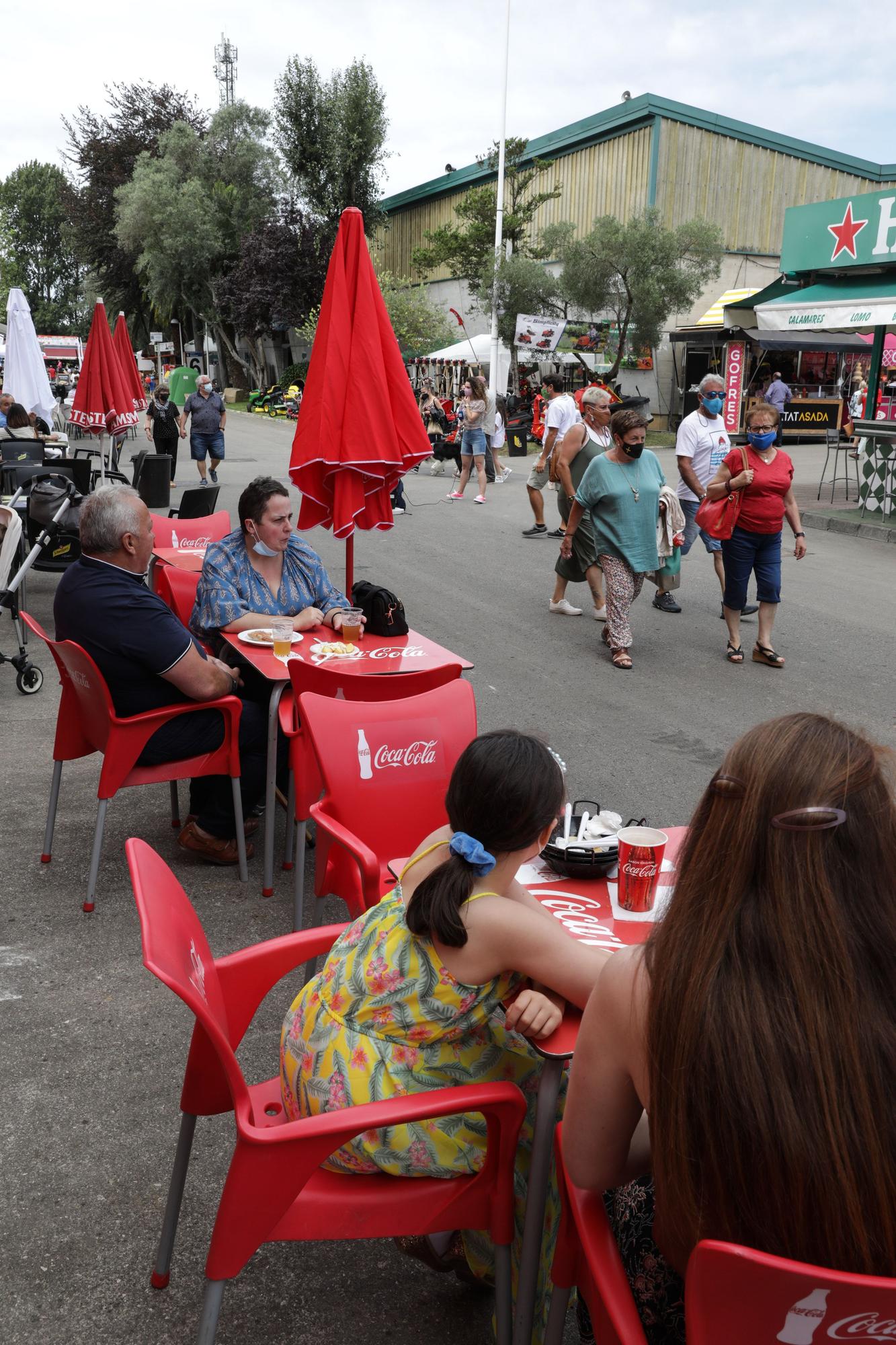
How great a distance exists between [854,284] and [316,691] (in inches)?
554

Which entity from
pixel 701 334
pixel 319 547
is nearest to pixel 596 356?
pixel 701 334

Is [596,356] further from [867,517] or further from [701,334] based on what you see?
[867,517]

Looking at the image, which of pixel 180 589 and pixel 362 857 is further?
pixel 180 589

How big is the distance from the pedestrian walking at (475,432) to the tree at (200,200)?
3035 centimetres

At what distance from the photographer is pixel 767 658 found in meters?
7.53

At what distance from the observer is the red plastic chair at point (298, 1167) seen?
1.76 metres

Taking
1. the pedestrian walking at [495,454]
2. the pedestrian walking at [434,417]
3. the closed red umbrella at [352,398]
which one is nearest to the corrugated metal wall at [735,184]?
the pedestrian walking at [434,417]

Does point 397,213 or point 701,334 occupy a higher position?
point 397,213

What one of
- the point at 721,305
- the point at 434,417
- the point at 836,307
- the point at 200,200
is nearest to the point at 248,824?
the point at 836,307

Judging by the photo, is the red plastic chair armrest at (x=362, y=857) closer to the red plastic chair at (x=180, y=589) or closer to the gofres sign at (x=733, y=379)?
the red plastic chair at (x=180, y=589)

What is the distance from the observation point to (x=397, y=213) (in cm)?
4816

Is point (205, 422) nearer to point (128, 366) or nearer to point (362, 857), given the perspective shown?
point (128, 366)

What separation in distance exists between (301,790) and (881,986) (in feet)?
9.33

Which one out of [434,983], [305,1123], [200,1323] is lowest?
[200,1323]
